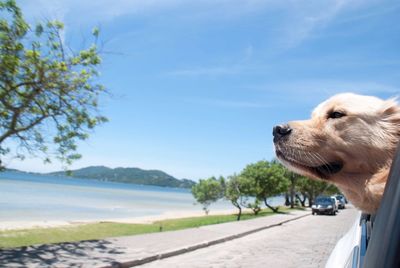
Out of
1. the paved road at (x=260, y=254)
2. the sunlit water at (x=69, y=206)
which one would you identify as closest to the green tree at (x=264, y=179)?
the sunlit water at (x=69, y=206)

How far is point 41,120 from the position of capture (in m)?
12.8

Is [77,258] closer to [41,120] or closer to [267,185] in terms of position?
[41,120]

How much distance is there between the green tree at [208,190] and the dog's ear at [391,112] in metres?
39.7

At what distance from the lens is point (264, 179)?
129 ft

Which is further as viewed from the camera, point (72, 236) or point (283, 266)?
point (72, 236)

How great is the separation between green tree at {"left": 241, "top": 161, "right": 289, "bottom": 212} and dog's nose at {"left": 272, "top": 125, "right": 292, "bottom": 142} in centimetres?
3606

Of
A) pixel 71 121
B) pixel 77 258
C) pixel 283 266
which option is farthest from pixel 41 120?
pixel 283 266

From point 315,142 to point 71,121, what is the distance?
41.1ft

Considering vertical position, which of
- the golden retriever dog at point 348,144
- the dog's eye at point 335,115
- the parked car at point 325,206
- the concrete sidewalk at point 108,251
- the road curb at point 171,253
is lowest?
the road curb at point 171,253

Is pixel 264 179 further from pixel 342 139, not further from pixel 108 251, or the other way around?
pixel 342 139

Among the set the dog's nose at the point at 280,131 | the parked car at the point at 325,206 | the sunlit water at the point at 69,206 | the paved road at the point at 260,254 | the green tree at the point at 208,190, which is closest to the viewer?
the dog's nose at the point at 280,131

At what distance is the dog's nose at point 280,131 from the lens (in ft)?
7.19

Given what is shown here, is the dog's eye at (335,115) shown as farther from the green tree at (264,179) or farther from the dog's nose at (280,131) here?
the green tree at (264,179)

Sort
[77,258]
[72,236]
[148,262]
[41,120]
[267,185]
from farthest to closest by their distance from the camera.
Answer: [267,185], [72,236], [41,120], [148,262], [77,258]
